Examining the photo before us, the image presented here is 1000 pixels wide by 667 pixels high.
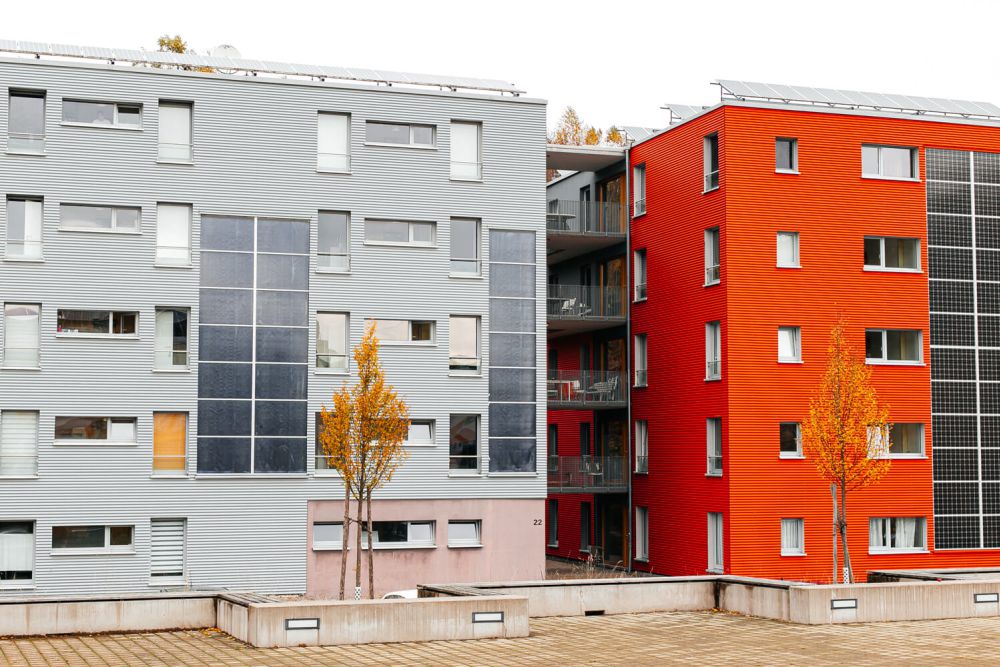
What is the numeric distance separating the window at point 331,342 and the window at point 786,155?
12.8 metres

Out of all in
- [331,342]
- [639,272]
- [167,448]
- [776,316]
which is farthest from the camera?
[639,272]

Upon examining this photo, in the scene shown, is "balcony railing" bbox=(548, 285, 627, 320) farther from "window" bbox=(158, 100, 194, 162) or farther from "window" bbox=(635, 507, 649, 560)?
"window" bbox=(158, 100, 194, 162)

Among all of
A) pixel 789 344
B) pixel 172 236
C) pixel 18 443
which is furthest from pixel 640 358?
pixel 18 443

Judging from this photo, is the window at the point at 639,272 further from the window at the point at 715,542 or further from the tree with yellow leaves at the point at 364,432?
the tree with yellow leaves at the point at 364,432

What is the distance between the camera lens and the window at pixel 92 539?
1300 inches

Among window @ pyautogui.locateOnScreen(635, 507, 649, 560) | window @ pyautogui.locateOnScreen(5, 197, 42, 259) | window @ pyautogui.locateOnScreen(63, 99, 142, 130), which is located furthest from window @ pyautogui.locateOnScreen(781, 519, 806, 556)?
window @ pyautogui.locateOnScreen(5, 197, 42, 259)

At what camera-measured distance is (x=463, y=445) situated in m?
36.3

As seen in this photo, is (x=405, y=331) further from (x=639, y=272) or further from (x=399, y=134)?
(x=639, y=272)

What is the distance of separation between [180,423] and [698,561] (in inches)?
567

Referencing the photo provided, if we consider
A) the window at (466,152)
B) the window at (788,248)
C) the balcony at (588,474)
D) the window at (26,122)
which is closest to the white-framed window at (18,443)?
the window at (26,122)

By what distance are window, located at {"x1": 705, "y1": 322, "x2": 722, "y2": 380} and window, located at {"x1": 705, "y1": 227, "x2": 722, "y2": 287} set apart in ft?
4.05

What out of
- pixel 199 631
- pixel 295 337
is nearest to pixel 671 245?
pixel 295 337

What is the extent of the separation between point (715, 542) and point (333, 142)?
587 inches

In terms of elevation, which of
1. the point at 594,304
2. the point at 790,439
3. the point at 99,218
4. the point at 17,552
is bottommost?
the point at 17,552
